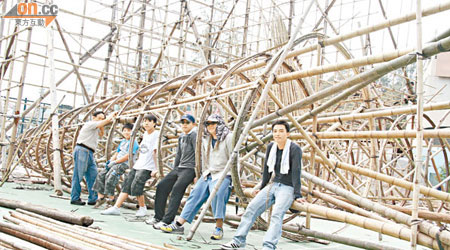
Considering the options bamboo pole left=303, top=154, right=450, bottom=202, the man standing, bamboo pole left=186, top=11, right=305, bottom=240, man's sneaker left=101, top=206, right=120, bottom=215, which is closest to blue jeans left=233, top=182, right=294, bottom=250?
bamboo pole left=186, top=11, right=305, bottom=240

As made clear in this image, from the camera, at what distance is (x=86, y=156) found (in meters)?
7.10

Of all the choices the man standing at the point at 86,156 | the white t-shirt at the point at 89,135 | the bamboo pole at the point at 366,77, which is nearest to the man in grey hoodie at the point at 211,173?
the bamboo pole at the point at 366,77

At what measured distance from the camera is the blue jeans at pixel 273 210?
3.91 m

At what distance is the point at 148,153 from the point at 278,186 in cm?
239

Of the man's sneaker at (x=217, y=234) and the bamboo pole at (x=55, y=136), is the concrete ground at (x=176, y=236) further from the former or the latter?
the bamboo pole at (x=55, y=136)

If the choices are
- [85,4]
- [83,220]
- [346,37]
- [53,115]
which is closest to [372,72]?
[346,37]

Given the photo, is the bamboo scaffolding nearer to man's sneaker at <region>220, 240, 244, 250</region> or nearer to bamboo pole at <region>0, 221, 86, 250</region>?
man's sneaker at <region>220, 240, 244, 250</region>

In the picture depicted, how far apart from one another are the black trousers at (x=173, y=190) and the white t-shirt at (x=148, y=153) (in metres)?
0.59

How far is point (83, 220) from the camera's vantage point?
4.48 metres

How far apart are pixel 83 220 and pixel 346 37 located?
315 cm

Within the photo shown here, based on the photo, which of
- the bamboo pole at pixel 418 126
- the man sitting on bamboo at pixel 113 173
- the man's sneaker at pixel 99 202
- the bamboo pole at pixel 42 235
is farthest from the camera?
the man's sneaker at pixel 99 202

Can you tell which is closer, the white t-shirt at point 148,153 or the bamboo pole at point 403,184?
the bamboo pole at point 403,184

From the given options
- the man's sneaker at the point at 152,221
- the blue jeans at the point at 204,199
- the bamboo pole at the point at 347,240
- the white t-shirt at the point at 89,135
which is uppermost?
the white t-shirt at the point at 89,135

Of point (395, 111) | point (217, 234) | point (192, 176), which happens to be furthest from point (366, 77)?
point (192, 176)
